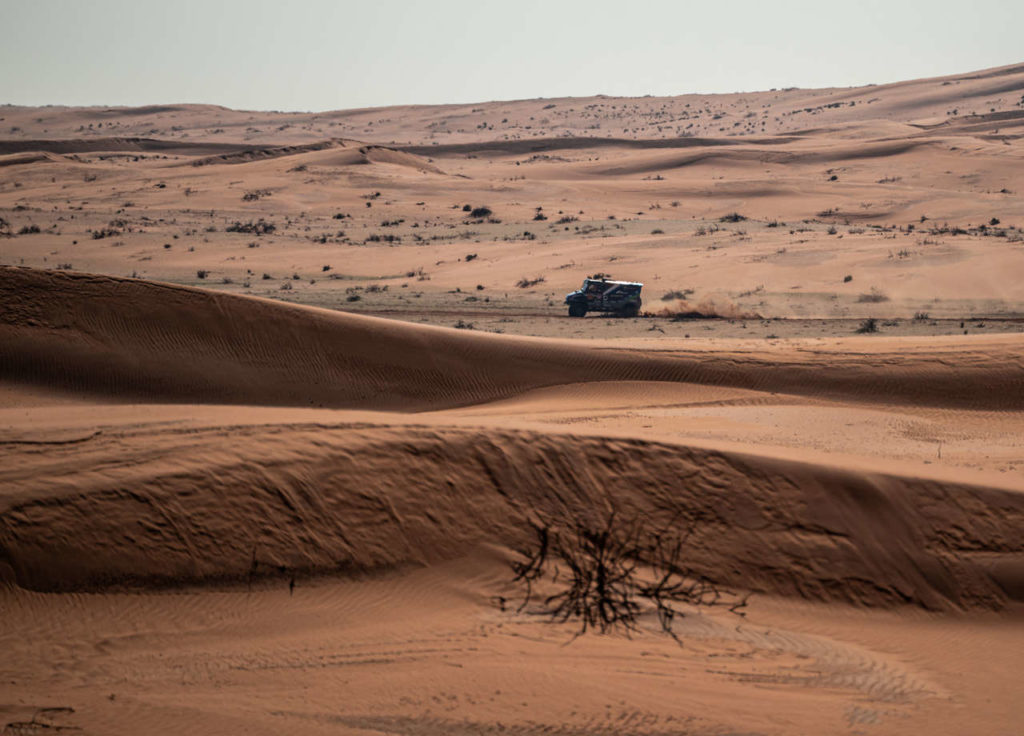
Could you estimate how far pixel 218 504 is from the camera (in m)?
8.79

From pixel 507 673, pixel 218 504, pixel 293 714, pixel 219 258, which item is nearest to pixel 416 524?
pixel 218 504

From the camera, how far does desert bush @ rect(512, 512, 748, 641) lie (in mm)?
8375

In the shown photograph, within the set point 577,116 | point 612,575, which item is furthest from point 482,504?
point 577,116

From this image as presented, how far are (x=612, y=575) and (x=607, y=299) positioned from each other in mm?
19498

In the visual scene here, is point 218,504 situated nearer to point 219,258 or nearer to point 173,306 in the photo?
point 173,306

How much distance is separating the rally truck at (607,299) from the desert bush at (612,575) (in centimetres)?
1858

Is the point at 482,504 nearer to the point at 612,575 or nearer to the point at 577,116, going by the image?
the point at 612,575

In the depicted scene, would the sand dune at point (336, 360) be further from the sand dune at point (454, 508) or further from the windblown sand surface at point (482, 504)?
the sand dune at point (454, 508)

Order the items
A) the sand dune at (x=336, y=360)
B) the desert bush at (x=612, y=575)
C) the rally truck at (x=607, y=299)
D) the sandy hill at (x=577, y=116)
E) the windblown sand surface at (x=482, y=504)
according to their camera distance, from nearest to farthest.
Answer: the windblown sand surface at (x=482, y=504) → the desert bush at (x=612, y=575) → the sand dune at (x=336, y=360) → the rally truck at (x=607, y=299) → the sandy hill at (x=577, y=116)

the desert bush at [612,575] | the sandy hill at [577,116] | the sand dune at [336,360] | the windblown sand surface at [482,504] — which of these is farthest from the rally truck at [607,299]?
the sandy hill at [577,116]

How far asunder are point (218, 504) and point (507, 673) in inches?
118

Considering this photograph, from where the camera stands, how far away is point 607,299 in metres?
27.9

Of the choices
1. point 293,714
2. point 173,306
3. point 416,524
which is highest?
point 173,306

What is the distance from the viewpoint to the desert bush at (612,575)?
838 centimetres
